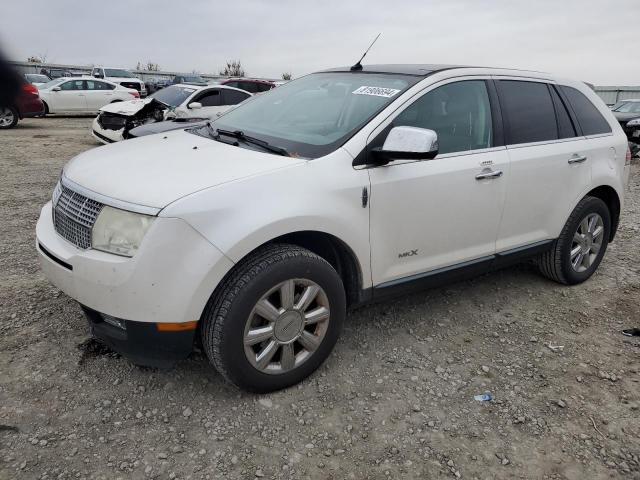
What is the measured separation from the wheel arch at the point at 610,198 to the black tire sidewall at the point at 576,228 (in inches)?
3.2

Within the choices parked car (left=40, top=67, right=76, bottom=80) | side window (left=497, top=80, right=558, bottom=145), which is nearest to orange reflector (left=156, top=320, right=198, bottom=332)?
parked car (left=40, top=67, right=76, bottom=80)

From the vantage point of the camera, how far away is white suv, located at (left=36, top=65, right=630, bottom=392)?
2350mm

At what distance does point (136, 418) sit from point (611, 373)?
2.66m

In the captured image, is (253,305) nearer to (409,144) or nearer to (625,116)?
(409,144)

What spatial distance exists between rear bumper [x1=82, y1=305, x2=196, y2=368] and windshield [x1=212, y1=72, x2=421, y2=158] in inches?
44.0

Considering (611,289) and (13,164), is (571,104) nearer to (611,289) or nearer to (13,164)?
(611,289)

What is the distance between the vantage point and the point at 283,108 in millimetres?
3516

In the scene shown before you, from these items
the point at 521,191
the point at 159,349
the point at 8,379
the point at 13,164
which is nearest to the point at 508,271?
the point at 521,191

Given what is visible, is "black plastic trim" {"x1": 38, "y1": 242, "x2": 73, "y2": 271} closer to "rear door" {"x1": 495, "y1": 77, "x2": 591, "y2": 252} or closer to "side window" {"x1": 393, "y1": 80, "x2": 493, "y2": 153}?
"side window" {"x1": 393, "y1": 80, "x2": 493, "y2": 153}

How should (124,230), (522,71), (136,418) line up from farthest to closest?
(522,71), (136,418), (124,230)

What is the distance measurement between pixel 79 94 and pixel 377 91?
1709 cm

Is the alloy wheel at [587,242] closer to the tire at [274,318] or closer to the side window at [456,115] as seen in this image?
the side window at [456,115]

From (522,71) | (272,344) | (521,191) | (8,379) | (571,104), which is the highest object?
(522,71)

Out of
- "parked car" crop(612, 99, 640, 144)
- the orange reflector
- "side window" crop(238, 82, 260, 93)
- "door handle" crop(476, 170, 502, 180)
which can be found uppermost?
"door handle" crop(476, 170, 502, 180)
